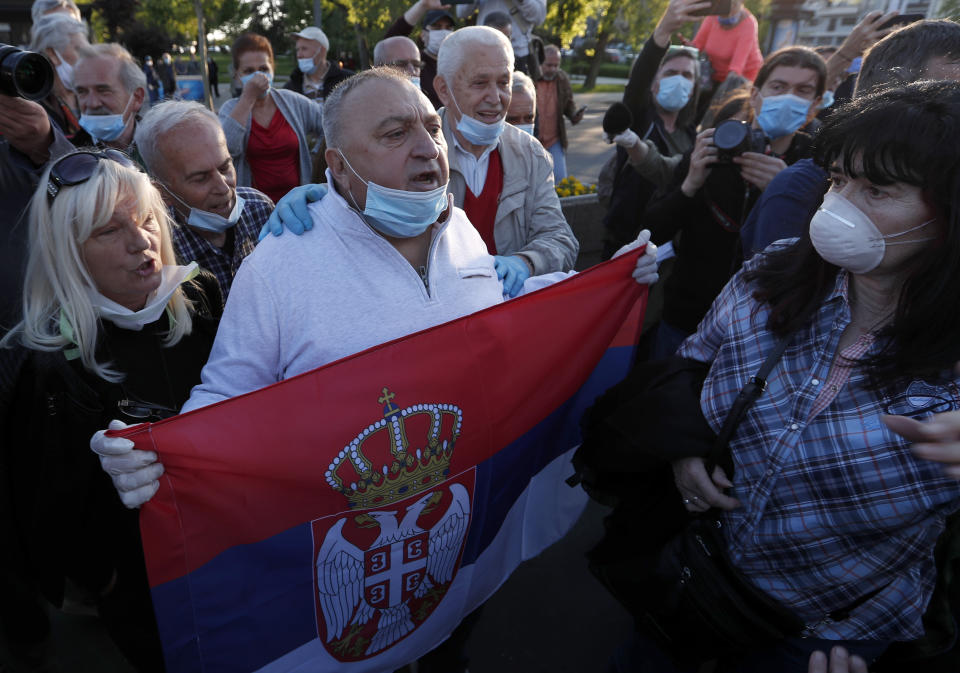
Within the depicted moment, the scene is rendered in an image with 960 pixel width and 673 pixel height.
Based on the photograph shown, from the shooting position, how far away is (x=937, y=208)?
1390mm

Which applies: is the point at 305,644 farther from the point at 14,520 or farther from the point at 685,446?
the point at 685,446

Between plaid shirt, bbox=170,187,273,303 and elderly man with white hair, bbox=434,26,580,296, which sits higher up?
elderly man with white hair, bbox=434,26,580,296

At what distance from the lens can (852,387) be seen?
58.4 inches

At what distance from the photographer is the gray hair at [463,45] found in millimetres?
2904

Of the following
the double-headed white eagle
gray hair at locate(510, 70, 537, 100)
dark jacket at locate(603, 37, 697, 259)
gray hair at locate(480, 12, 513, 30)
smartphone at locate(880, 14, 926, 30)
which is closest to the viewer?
the double-headed white eagle

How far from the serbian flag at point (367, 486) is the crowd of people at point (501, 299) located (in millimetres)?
159

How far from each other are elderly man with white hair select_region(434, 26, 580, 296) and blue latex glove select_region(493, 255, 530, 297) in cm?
33

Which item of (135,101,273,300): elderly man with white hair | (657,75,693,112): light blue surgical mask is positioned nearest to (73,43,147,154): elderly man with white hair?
(135,101,273,300): elderly man with white hair

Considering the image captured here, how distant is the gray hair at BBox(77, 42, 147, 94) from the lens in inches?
138

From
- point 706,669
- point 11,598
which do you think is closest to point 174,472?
point 11,598

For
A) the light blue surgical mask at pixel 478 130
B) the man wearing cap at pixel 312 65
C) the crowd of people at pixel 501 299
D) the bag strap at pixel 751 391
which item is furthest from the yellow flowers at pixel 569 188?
the bag strap at pixel 751 391

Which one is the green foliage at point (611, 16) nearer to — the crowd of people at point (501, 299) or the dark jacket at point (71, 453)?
the crowd of people at point (501, 299)

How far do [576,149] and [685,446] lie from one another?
12.9 metres

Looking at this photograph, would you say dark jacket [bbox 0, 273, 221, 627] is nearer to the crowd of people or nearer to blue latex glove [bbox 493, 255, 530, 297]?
the crowd of people
